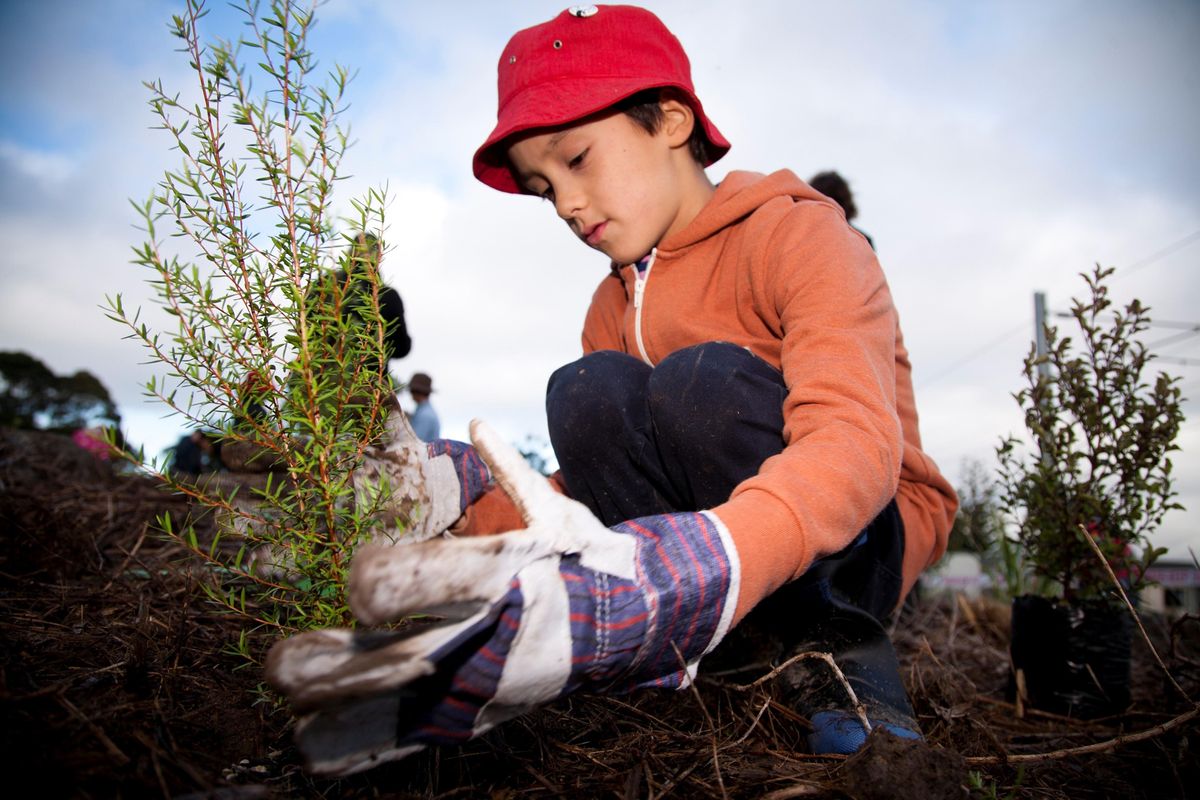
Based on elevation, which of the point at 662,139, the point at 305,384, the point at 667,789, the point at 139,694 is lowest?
the point at 667,789

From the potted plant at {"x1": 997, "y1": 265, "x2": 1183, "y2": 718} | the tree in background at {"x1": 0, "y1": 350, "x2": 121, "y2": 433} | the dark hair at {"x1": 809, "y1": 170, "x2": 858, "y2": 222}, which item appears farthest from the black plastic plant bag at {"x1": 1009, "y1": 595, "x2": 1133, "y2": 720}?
the tree in background at {"x1": 0, "y1": 350, "x2": 121, "y2": 433}

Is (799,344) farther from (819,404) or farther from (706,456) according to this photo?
(706,456)

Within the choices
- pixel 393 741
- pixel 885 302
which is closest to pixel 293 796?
pixel 393 741

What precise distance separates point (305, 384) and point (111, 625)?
932 millimetres

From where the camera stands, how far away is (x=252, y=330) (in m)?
1.30

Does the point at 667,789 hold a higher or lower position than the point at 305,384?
lower

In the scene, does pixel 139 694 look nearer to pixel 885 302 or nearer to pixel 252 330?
pixel 252 330

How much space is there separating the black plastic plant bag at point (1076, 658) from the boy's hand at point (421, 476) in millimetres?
2220

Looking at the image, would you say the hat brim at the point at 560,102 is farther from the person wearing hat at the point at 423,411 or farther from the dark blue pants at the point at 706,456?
the person wearing hat at the point at 423,411

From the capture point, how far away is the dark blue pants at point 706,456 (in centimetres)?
178

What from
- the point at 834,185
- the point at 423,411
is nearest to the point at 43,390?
the point at 423,411

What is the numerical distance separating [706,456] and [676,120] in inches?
49.9

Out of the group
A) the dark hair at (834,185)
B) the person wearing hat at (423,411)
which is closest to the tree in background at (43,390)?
the person wearing hat at (423,411)

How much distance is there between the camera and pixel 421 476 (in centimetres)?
183
